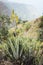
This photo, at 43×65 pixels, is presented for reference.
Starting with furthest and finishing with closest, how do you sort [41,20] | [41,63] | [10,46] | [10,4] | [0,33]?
[10,4]
[41,20]
[0,33]
[10,46]
[41,63]

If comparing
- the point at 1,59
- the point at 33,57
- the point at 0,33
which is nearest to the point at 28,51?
the point at 33,57

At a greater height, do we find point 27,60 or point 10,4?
point 27,60

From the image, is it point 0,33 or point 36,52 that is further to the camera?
point 0,33

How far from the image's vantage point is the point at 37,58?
6.06 metres

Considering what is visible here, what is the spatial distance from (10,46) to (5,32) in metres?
2.35

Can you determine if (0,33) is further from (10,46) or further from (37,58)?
(37,58)

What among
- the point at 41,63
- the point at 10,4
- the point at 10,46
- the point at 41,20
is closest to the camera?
the point at 41,63

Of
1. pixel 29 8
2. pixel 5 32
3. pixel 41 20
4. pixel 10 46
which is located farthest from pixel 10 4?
pixel 10 46

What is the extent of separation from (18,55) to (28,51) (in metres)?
0.30

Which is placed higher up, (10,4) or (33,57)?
(33,57)

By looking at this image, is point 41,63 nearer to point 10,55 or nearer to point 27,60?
point 27,60

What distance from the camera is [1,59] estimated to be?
6.18 meters

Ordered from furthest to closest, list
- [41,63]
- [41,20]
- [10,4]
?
[10,4], [41,20], [41,63]

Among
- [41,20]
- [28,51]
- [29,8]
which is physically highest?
[28,51]
